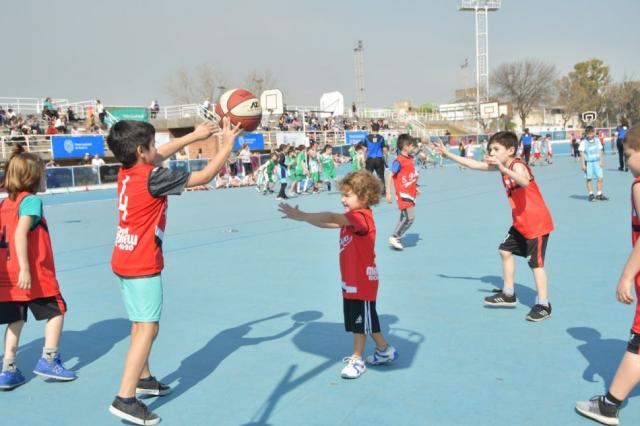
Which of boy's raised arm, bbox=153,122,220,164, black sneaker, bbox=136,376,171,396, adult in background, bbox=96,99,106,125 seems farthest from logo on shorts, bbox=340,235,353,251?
adult in background, bbox=96,99,106,125

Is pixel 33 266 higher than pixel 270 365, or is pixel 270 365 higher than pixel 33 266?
pixel 33 266

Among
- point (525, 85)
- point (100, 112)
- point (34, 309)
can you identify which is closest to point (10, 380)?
point (34, 309)

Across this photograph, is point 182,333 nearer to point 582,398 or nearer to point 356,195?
point 356,195

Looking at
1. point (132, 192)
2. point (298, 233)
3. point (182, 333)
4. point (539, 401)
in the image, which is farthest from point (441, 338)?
point (298, 233)

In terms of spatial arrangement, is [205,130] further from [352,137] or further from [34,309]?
[352,137]

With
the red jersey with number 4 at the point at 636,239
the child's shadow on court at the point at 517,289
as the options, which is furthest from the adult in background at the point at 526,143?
the red jersey with number 4 at the point at 636,239

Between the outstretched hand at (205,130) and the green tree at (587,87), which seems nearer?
the outstretched hand at (205,130)

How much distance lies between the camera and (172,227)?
12922 mm

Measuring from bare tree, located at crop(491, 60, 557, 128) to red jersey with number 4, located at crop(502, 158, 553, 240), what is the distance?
71.8 m

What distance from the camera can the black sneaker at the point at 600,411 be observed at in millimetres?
3496

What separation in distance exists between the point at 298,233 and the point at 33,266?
708cm

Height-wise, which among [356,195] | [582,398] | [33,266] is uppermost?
[356,195]

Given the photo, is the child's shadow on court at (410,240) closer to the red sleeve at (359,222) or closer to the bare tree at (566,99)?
the red sleeve at (359,222)

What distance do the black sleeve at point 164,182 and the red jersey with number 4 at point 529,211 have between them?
3.28 m
